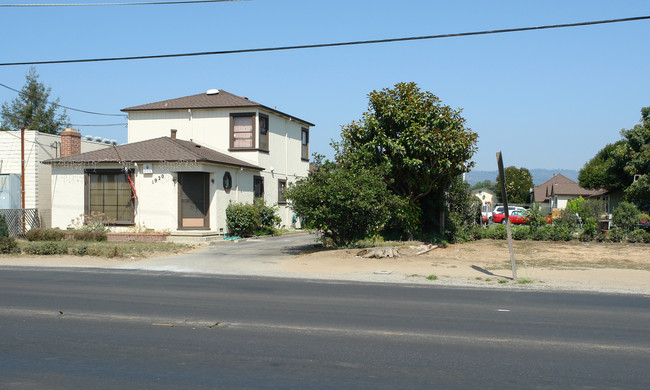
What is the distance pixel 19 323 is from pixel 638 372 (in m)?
8.81

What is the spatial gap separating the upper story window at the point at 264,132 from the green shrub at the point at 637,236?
1757cm

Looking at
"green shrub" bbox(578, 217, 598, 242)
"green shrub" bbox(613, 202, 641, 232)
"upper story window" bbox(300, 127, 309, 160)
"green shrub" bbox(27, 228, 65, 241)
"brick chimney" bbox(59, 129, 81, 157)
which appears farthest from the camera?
"upper story window" bbox(300, 127, 309, 160)

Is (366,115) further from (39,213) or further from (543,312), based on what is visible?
(39,213)

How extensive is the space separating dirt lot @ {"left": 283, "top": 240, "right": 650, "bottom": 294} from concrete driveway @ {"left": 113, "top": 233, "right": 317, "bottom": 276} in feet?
3.03

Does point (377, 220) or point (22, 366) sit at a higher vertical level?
point (377, 220)

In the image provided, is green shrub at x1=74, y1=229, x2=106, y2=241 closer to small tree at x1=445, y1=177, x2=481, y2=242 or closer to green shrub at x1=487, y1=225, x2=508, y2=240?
small tree at x1=445, y1=177, x2=481, y2=242

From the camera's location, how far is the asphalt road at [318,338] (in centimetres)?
612

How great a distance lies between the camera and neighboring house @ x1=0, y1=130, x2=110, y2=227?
86.5ft

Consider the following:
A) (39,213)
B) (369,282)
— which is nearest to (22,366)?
(369,282)

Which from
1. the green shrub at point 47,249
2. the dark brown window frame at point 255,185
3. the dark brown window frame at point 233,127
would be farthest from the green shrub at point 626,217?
the green shrub at point 47,249

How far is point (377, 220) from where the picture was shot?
61.9 ft

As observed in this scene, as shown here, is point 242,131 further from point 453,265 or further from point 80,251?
point 453,265

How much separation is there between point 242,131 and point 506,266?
16.7 m

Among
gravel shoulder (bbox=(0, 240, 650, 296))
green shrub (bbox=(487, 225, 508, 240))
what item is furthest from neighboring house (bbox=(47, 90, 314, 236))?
green shrub (bbox=(487, 225, 508, 240))
